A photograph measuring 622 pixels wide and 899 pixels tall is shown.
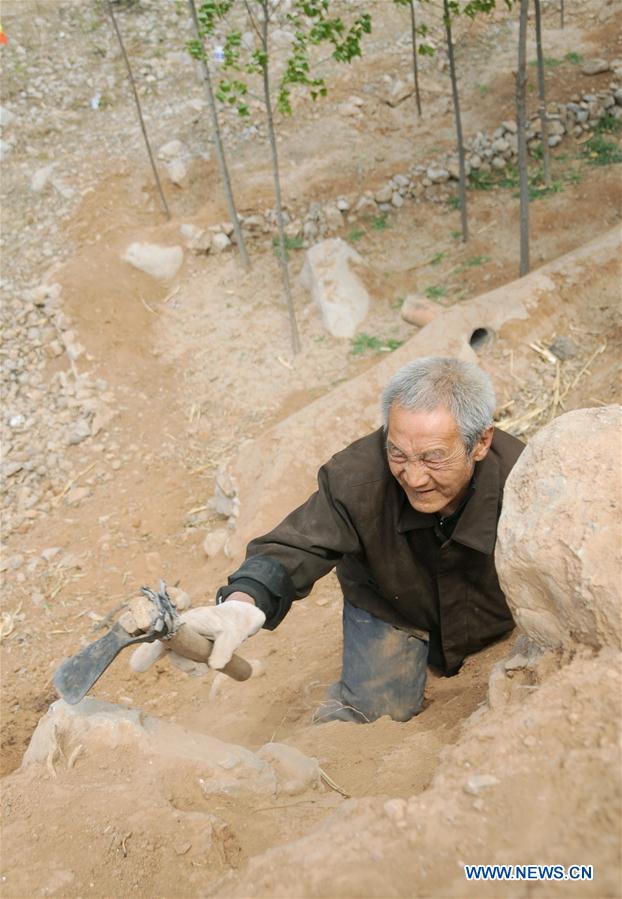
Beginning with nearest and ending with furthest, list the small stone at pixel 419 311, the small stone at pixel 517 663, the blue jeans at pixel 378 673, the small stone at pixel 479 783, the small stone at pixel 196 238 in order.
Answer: the small stone at pixel 479 783
the small stone at pixel 517 663
the blue jeans at pixel 378 673
the small stone at pixel 419 311
the small stone at pixel 196 238

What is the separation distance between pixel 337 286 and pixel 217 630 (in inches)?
219

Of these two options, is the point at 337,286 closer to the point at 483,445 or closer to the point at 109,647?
the point at 483,445

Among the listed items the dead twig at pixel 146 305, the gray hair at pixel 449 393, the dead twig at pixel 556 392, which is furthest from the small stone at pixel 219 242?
the gray hair at pixel 449 393

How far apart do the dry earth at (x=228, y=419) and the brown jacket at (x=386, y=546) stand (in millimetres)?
360

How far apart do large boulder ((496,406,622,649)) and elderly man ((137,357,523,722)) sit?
49 centimetres

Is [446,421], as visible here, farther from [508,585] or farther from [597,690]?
[597,690]

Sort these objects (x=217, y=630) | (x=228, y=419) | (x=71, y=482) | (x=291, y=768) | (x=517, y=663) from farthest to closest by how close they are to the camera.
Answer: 1. (x=228, y=419)
2. (x=71, y=482)
3. (x=291, y=768)
4. (x=217, y=630)
5. (x=517, y=663)

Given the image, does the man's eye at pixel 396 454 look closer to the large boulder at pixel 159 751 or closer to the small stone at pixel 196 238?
the large boulder at pixel 159 751

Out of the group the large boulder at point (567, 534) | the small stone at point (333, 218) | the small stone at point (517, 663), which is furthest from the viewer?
the small stone at point (333, 218)

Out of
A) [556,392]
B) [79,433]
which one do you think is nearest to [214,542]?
[79,433]

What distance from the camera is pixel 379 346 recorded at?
23.5ft

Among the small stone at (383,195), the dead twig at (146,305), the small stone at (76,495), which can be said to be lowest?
the small stone at (76,495)

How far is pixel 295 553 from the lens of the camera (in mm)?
2908

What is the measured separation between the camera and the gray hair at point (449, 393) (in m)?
2.64
